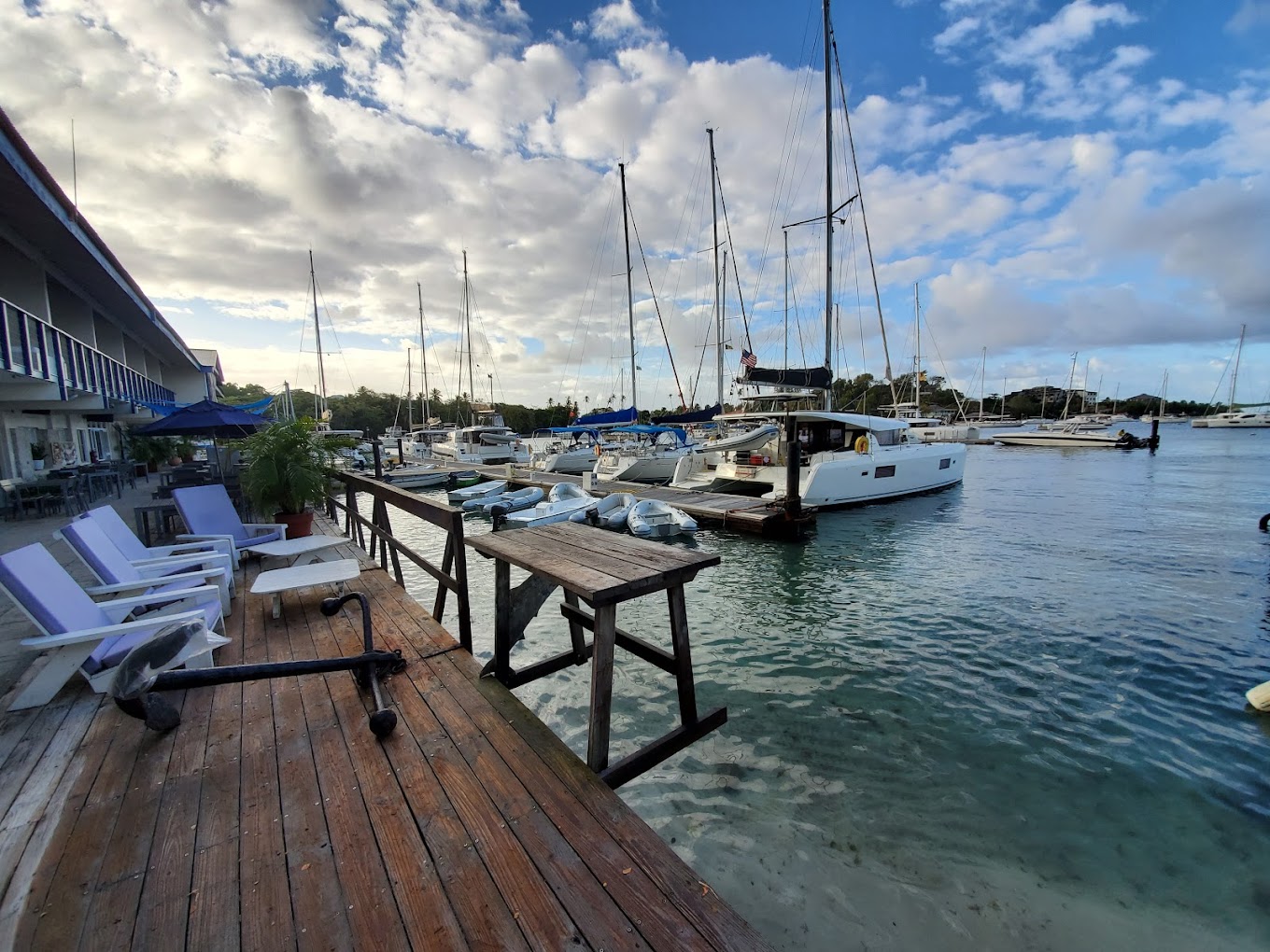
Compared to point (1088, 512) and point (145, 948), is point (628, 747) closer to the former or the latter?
point (145, 948)

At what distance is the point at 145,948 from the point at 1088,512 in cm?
1941

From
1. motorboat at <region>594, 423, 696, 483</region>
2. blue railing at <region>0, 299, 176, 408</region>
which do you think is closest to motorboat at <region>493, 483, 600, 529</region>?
motorboat at <region>594, 423, 696, 483</region>

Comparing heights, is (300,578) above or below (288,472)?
below

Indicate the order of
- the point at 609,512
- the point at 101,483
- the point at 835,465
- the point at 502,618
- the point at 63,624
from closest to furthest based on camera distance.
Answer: the point at 63,624 < the point at 502,618 < the point at 609,512 < the point at 101,483 < the point at 835,465

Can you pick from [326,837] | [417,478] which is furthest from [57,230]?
[326,837]

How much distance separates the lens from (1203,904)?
9.16 feet

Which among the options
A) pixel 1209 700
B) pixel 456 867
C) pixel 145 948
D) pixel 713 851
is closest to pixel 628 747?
pixel 713 851

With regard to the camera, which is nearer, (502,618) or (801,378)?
(502,618)

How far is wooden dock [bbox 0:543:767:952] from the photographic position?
1562 mm

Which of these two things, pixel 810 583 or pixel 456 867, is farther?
pixel 810 583

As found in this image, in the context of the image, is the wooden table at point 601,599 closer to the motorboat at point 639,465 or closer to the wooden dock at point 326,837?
the wooden dock at point 326,837

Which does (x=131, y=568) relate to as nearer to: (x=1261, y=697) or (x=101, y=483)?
(x=1261, y=697)

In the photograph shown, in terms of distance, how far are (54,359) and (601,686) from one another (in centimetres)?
1378

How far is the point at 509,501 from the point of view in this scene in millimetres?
15445
